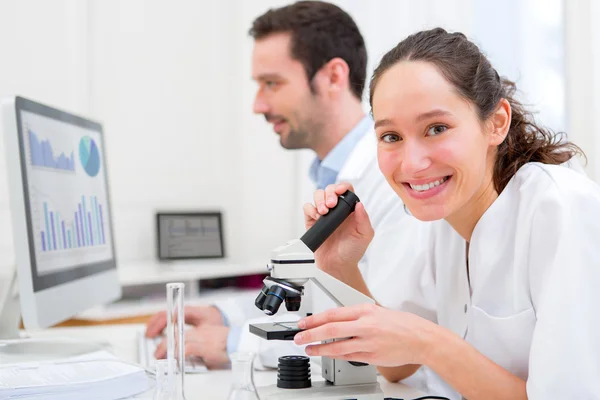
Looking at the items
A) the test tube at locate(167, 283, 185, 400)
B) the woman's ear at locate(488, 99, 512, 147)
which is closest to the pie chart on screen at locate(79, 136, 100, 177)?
the test tube at locate(167, 283, 185, 400)

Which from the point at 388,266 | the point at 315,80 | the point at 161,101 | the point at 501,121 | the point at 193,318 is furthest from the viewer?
the point at 161,101

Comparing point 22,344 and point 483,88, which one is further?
point 22,344

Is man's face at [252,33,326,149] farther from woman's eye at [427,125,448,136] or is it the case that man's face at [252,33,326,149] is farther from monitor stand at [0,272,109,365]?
woman's eye at [427,125,448,136]

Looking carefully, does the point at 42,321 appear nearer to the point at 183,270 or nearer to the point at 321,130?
the point at 321,130

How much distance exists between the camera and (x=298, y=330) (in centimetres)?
102

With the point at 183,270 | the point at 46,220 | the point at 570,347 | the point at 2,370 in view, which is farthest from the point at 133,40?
the point at 570,347

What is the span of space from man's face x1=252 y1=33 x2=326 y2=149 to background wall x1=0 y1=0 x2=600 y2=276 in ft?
2.08

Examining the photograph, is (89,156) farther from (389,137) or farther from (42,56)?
(42,56)

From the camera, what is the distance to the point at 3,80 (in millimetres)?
2963

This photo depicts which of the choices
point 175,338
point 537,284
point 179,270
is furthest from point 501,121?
point 179,270

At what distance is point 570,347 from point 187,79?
2.86 metres

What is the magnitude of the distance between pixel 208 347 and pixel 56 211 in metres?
0.44

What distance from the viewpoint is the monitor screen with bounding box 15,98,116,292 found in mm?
1377

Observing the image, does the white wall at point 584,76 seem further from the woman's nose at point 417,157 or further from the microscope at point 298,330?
the microscope at point 298,330
